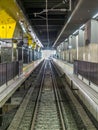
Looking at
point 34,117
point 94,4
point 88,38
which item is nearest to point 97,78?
point 34,117

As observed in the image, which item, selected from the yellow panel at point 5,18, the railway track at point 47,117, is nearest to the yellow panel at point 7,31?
the yellow panel at point 5,18

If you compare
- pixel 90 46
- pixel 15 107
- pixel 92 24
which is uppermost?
pixel 92 24

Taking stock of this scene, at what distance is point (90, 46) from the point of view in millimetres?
21922

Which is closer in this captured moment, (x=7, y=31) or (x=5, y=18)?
(x=5, y=18)

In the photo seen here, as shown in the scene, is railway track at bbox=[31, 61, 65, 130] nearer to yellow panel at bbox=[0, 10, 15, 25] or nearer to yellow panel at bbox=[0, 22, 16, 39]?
yellow panel at bbox=[0, 10, 15, 25]

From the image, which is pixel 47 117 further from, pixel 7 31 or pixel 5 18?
pixel 7 31

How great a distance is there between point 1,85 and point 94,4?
678 centimetres

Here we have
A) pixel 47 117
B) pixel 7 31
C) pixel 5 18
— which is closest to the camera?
pixel 47 117

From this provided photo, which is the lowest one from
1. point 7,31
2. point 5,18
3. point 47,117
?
point 47,117

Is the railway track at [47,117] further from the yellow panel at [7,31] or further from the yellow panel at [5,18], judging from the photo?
the yellow panel at [7,31]

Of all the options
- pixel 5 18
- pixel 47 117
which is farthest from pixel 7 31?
pixel 47 117

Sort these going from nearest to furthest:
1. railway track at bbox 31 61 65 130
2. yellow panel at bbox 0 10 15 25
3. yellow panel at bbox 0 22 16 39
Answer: railway track at bbox 31 61 65 130 < yellow panel at bbox 0 10 15 25 < yellow panel at bbox 0 22 16 39

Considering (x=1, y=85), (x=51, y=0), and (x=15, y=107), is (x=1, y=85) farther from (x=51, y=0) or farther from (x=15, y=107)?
(x=51, y=0)

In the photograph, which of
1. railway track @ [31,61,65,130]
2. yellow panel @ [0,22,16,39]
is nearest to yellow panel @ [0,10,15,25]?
yellow panel @ [0,22,16,39]
